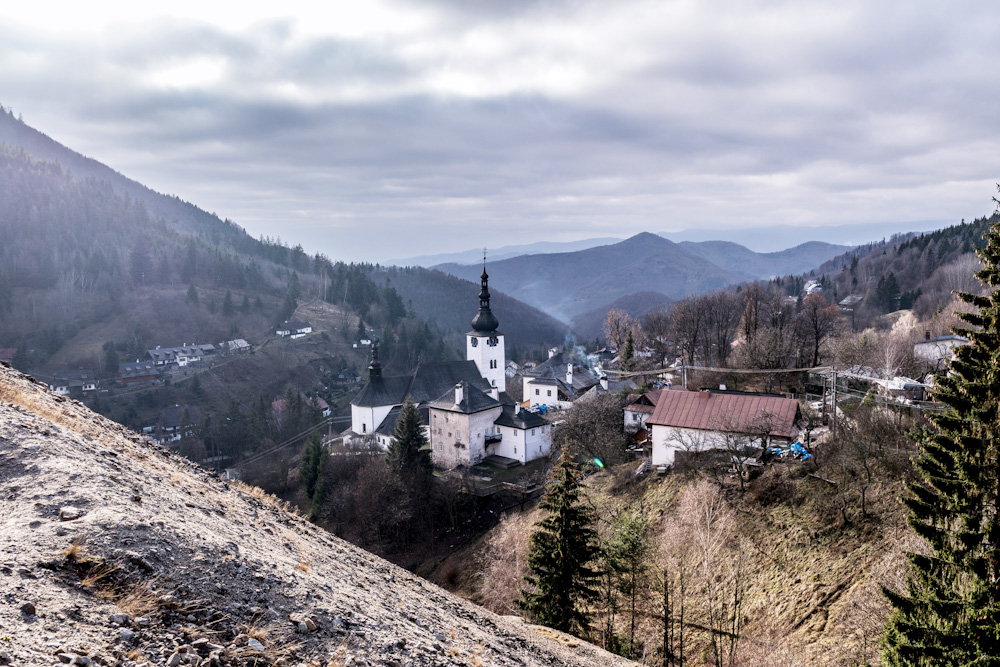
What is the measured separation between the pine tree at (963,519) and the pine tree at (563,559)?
790cm

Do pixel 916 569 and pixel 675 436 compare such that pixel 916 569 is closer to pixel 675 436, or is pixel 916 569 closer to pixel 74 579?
pixel 74 579

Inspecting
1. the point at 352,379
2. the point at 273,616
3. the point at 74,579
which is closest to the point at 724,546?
the point at 273,616

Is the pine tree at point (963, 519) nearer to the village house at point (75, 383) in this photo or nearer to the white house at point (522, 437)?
the white house at point (522, 437)

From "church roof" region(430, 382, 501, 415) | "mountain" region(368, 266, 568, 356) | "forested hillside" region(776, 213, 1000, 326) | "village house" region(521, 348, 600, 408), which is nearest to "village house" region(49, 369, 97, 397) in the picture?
"village house" region(521, 348, 600, 408)

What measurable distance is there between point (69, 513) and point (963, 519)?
48.9 feet

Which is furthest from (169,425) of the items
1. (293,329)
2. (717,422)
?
(717,422)

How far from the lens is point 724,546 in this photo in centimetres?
2067

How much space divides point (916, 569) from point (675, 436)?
722 inches

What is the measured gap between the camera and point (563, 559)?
16828 mm

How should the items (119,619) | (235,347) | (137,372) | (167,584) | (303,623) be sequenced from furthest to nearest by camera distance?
1. (235,347)
2. (137,372)
3. (303,623)
4. (167,584)
5. (119,619)

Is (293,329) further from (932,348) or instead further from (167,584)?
(167,584)

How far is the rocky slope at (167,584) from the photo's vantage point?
5227 mm

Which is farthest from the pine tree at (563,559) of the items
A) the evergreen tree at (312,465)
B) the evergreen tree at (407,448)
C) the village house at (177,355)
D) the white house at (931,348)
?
the village house at (177,355)

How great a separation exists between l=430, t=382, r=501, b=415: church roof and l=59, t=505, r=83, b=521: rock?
35.1m
